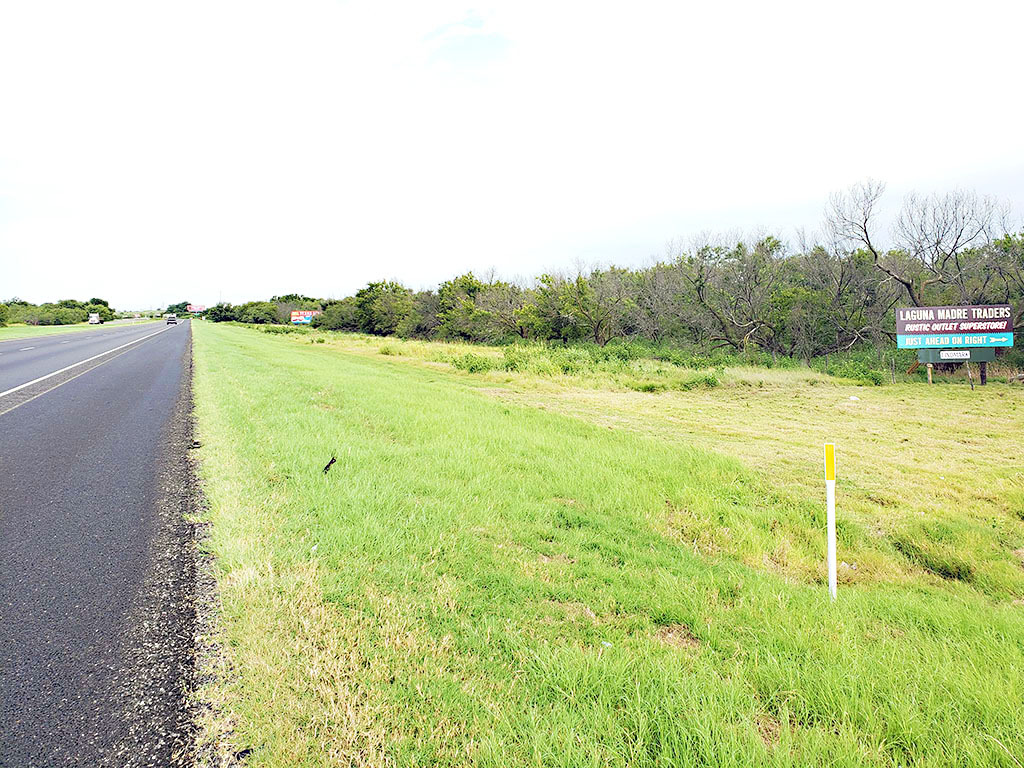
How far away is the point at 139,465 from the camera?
5.91 m

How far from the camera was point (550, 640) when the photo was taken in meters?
3.09

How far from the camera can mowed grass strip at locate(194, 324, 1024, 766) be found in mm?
2293

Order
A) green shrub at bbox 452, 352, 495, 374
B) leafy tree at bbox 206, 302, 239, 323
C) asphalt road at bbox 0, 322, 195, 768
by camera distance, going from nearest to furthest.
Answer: asphalt road at bbox 0, 322, 195, 768, green shrub at bbox 452, 352, 495, 374, leafy tree at bbox 206, 302, 239, 323

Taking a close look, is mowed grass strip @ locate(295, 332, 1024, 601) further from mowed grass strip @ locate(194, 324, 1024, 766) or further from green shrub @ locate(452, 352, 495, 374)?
green shrub @ locate(452, 352, 495, 374)

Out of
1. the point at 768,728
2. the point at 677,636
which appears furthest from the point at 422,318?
the point at 768,728

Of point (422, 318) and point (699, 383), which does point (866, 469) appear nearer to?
point (699, 383)

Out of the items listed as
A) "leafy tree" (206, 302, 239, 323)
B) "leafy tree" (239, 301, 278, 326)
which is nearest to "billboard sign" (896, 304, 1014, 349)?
"leafy tree" (239, 301, 278, 326)

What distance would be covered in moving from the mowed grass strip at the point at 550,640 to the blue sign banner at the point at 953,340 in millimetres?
19958

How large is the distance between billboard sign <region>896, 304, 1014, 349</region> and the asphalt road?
980 inches

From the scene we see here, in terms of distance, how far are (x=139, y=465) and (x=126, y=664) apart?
166 inches

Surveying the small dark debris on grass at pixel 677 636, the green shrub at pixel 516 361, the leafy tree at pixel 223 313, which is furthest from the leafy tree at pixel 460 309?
the leafy tree at pixel 223 313

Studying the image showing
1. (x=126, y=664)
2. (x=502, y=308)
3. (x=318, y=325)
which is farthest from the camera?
(x=318, y=325)

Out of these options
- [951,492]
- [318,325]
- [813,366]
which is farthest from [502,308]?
[318,325]

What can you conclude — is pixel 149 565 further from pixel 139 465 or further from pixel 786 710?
pixel 786 710
